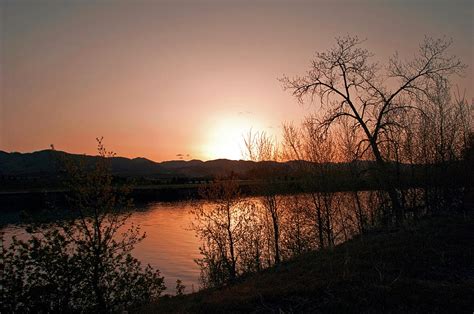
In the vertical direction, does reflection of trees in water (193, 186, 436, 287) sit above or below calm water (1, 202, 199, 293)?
above

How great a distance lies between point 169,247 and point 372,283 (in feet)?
91.5

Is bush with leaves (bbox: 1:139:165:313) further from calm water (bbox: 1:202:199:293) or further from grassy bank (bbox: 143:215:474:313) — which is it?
calm water (bbox: 1:202:199:293)

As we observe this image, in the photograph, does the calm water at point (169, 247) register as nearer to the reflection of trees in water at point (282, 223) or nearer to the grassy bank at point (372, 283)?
the reflection of trees in water at point (282, 223)

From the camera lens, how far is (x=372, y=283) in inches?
376

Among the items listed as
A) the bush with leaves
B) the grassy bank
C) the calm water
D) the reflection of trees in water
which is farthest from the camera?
the calm water

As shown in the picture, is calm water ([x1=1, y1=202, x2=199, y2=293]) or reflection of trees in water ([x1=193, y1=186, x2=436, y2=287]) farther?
calm water ([x1=1, y1=202, x2=199, y2=293])

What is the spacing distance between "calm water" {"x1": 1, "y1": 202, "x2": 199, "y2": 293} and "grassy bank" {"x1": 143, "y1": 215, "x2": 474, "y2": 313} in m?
11.0

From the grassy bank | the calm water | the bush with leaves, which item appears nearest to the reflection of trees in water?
the calm water

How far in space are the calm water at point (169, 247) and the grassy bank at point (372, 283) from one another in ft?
36.2

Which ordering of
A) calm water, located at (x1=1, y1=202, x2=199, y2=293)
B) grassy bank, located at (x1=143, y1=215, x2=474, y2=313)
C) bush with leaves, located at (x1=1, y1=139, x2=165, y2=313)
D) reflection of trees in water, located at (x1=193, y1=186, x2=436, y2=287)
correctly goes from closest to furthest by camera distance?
grassy bank, located at (x1=143, y1=215, x2=474, y2=313) → bush with leaves, located at (x1=1, y1=139, x2=165, y2=313) → reflection of trees in water, located at (x1=193, y1=186, x2=436, y2=287) → calm water, located at (x1=1, y1=202, x2=199, y2=293)

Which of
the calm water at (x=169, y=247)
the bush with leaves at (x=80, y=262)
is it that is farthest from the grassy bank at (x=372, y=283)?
the calm water at (x=169, y=247)

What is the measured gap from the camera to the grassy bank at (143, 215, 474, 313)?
8469mm

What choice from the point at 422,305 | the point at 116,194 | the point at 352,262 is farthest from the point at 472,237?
the point at 116,194

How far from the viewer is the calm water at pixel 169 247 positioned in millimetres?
26062
